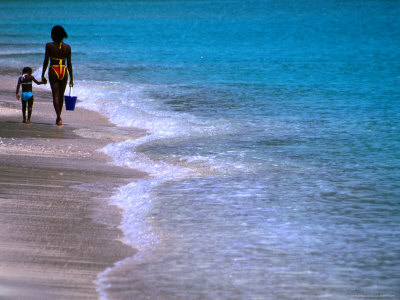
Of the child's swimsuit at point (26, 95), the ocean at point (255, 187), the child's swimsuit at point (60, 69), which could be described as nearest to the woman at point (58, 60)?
the child's swimsuit at point (60, 69)

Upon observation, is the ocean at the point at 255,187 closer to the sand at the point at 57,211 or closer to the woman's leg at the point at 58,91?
the sand at the point at 57,211

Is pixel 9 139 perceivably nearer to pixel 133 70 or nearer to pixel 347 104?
pixel 347 104

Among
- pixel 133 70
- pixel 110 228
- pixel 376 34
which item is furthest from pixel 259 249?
pixel 376 34

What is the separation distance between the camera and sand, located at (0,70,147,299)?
5.17 metres

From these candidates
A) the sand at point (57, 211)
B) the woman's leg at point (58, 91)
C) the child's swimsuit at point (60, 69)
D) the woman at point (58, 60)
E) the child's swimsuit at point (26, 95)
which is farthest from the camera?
the child's swimsuit at point (26, 95)

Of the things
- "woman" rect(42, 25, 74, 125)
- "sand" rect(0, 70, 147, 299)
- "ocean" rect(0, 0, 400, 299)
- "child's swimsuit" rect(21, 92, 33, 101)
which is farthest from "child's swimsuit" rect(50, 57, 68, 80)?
"ocean" rect(0, 0, 400, 299)

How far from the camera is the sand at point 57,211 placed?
5.17 metres

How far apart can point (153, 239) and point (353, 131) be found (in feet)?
24.8

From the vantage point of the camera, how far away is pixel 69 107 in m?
12.7

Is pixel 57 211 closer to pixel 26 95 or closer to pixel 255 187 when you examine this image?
pixel 255 187

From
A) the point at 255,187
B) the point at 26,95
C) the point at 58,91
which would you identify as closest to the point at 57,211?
the point at 255,187

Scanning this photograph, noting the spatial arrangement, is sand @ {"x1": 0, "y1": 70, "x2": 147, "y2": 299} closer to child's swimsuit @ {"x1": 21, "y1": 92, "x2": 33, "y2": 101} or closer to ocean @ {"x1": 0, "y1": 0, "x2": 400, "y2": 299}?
ocean @ {"x1": 0, "y1": 0, "x2": 400, "y2": 299}

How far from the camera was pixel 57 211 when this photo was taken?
269 inches

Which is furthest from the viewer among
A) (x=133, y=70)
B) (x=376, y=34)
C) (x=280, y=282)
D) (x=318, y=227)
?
(x=376, y=34)
